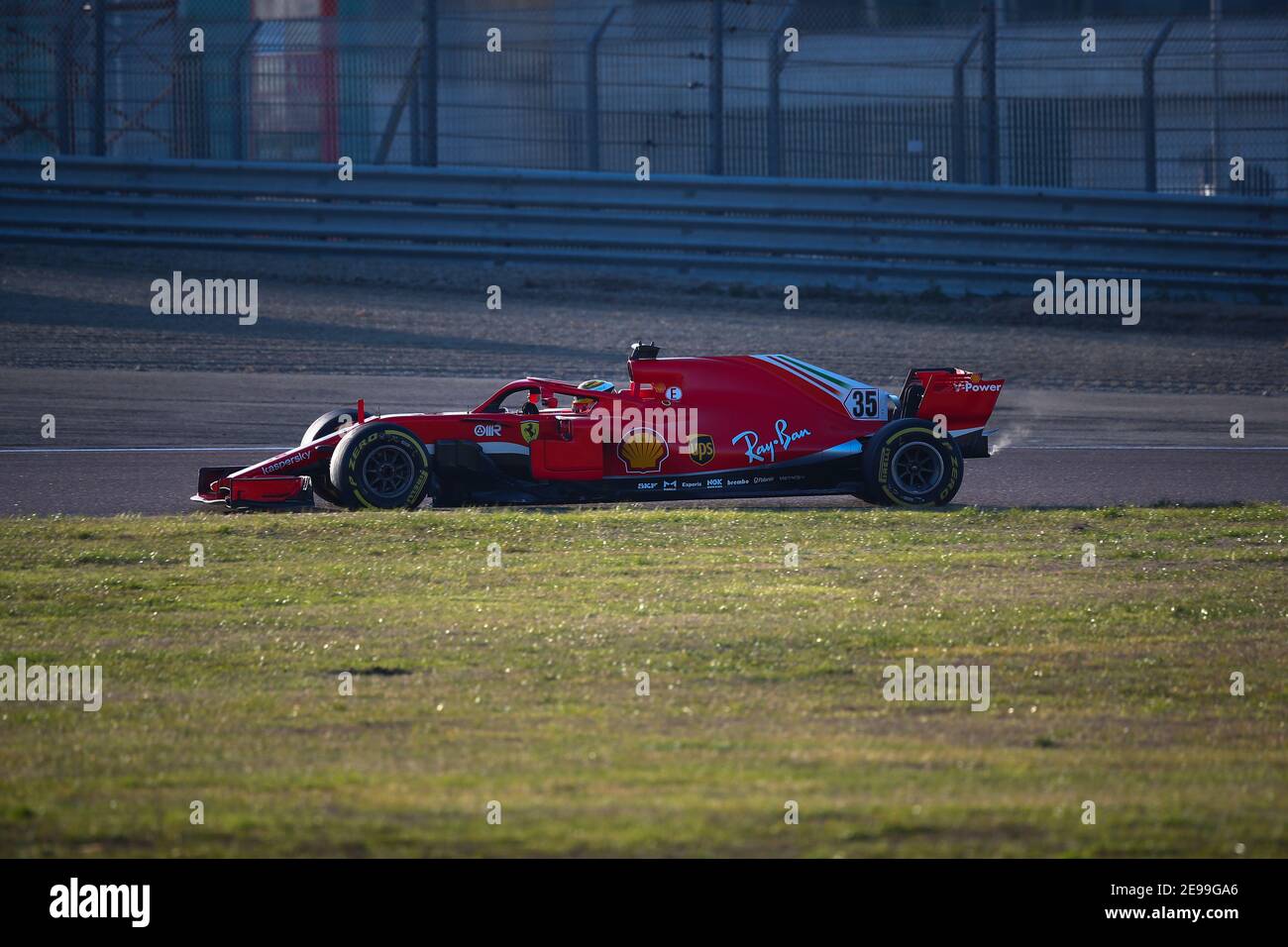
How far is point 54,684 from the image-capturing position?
21.2ft

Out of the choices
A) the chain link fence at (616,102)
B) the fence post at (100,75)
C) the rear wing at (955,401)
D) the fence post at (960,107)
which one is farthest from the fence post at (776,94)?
the rear wing at (955,401)

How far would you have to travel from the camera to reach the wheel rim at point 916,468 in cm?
1145

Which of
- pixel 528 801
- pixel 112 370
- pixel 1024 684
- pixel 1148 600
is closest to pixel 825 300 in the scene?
pixel 112 370

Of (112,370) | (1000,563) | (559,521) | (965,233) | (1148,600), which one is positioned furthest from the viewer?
(965,233)

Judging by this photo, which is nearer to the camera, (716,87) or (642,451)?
(642,451)

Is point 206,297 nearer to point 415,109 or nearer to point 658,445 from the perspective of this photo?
point 415,109

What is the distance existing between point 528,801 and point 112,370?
12.8 metres

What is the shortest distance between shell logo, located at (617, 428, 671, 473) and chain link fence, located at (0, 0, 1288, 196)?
10.00 meters

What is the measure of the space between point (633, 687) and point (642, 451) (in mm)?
4728

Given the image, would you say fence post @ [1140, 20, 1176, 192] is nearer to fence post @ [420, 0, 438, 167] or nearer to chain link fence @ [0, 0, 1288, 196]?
chain link fence @ [0, 0, 1288, 196]

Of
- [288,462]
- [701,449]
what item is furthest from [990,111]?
[288,462]

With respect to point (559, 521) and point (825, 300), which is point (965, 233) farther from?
point (559, 521)

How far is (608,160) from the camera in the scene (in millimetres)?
21844
